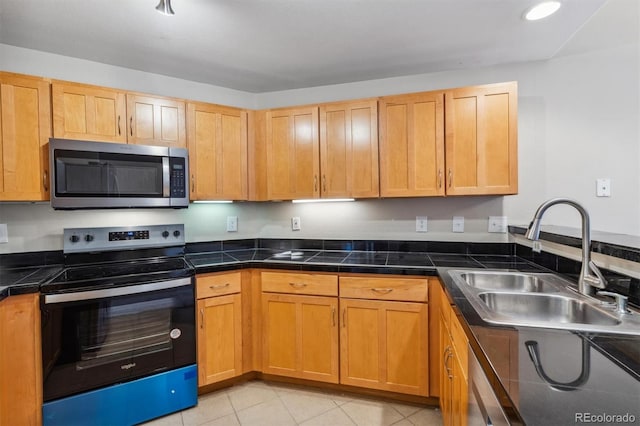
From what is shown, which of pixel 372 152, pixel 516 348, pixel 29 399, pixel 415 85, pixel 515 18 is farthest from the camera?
pixel 415 85

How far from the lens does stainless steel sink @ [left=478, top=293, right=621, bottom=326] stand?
1.19m

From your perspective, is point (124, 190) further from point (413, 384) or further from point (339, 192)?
point (413, 384)

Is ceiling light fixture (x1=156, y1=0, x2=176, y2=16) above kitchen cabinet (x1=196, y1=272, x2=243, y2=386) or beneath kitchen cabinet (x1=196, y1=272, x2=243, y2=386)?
above

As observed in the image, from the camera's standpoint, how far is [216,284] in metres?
2.03

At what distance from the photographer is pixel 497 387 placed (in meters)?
0.69

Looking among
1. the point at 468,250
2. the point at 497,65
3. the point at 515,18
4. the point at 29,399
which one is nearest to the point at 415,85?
the point at 497,65

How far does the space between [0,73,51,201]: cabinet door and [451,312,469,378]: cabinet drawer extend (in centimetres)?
230

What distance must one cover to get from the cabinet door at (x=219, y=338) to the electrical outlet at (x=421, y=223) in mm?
1444

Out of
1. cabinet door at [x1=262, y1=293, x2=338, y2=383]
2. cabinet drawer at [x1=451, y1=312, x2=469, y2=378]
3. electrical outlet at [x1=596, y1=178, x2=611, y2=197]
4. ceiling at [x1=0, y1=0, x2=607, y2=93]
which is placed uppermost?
ceiling at [x1=0, y1=0, x2=607, y2=93]

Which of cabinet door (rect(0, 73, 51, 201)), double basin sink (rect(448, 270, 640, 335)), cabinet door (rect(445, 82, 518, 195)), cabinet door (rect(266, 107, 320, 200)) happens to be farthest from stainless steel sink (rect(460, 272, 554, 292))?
cabinet door (rect(0, 73, 51, 201))

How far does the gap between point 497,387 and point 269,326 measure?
5.48 ft
